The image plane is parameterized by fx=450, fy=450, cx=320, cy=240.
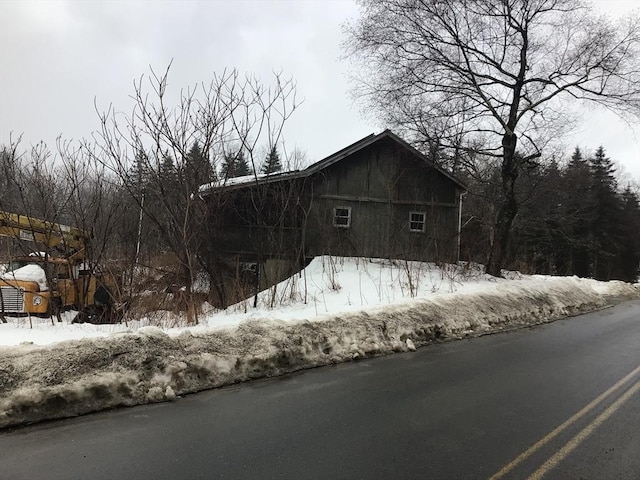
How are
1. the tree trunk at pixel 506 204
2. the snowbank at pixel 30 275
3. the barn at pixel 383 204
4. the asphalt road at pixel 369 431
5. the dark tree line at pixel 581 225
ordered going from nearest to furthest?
the asphalt road at pixel 369 431 < the snowbank at pixel 30 275 < the tree trunk at pixel 506 204 < the barn at pixel 383 204 < the dark tree line at pixel 581 225

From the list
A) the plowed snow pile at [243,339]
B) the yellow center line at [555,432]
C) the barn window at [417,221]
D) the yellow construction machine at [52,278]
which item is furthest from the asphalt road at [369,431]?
the barn window at [417,221]

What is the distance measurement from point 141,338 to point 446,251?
16111mm

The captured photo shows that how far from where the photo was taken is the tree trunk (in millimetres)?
19344

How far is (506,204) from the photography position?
64.5ft

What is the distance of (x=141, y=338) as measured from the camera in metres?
6.18

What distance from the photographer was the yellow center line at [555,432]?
4.01 m

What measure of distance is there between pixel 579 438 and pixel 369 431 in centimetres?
217

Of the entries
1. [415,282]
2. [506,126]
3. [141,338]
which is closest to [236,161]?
[415,282]

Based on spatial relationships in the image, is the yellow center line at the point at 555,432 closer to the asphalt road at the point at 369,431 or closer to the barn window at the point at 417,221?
the asphalt road at the point at 369,431

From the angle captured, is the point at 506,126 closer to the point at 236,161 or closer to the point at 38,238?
the point at 236,161

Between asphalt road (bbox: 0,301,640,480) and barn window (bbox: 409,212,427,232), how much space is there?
13964 millimetres

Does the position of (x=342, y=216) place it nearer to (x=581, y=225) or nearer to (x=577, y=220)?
(x=577, y=220)

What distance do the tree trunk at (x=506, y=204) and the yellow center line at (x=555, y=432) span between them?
12.8 metres

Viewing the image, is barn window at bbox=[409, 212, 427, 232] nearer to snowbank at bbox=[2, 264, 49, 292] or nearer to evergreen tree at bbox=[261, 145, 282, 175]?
evergreen tree at bbox=[261, 145, 282, 175]
